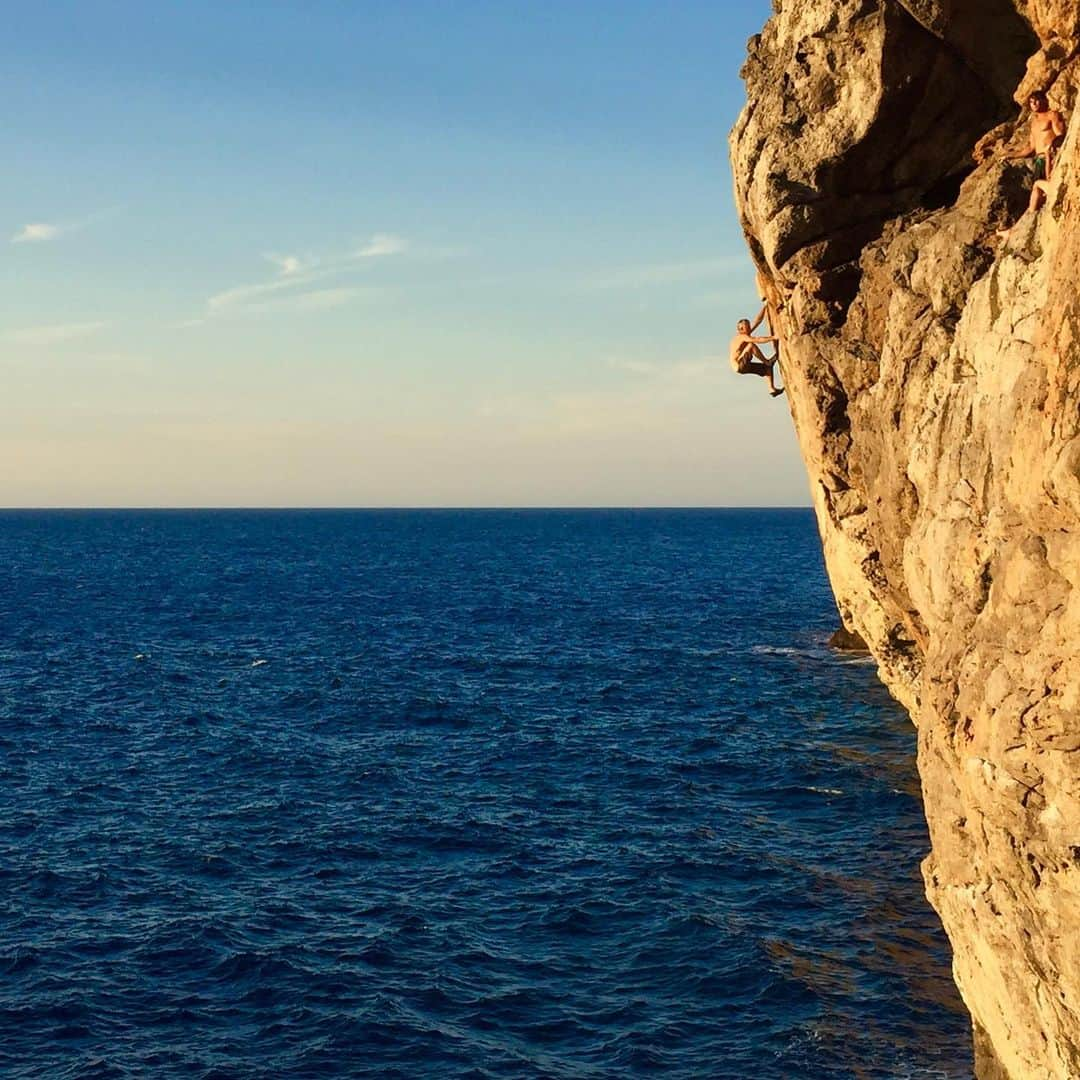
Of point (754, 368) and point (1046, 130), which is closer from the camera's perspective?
point (1046, 130)

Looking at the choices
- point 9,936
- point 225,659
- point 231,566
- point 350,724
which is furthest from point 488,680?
point 231,566

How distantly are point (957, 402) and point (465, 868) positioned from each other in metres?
22.5

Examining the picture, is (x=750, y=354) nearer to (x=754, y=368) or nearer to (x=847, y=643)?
(x=754, y=368)

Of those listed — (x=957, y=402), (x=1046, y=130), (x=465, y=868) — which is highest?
(x=1046, y=130)

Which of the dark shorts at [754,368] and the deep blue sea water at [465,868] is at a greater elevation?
the dark shorts at [754,368]

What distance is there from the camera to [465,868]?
37719mm

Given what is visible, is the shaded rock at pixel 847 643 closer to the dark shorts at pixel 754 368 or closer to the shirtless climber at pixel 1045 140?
the dark shorts at pixel 754 368

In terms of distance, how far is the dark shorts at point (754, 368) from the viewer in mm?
34250

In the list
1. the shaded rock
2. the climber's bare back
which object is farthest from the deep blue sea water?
the climber's bare back

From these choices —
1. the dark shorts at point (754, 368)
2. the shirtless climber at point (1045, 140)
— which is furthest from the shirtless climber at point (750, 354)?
the shirtless climber at point (1045, 140)

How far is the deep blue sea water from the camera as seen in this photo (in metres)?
27.5

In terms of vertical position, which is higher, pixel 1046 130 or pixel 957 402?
pixel 1046 130

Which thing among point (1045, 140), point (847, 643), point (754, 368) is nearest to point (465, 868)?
point (754, 368)

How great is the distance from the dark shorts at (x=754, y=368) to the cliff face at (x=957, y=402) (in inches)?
87.2
